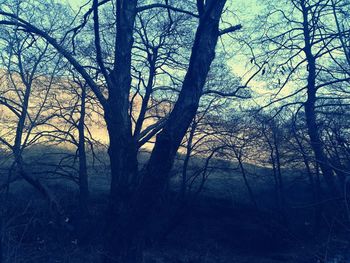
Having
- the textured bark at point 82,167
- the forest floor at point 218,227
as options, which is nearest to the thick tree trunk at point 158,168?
the forest floor at point 218,227

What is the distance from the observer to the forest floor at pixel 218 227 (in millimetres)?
12188

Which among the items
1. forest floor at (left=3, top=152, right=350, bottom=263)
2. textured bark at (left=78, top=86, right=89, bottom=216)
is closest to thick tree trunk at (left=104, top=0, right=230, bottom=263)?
forest floor at (left=3, top=152, right=350, bottom=263)

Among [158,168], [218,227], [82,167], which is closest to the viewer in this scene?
[158,168]

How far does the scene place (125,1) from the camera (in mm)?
7723

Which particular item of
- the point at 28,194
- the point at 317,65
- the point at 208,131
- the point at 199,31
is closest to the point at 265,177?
the point at 208,131

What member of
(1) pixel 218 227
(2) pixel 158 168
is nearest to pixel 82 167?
(1) pixel 218 227

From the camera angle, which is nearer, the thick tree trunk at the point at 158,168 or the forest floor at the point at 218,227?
the thick tree trunk at the point at 158,168

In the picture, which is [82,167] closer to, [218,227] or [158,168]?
[218,227]

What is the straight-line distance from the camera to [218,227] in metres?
15.5

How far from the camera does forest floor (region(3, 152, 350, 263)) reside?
12.2 m

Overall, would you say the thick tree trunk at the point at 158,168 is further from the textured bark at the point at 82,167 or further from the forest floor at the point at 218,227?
the textured bark at the point at 82,167

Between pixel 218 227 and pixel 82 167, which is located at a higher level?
pixel 82 167

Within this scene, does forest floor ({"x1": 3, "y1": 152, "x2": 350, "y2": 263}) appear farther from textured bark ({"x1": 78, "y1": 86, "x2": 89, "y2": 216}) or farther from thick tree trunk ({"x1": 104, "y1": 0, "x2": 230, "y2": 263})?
thick tree trunk ({"x1": 104, "y1": 0, "x2": 230, "y2": 263})

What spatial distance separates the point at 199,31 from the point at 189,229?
419 inches
